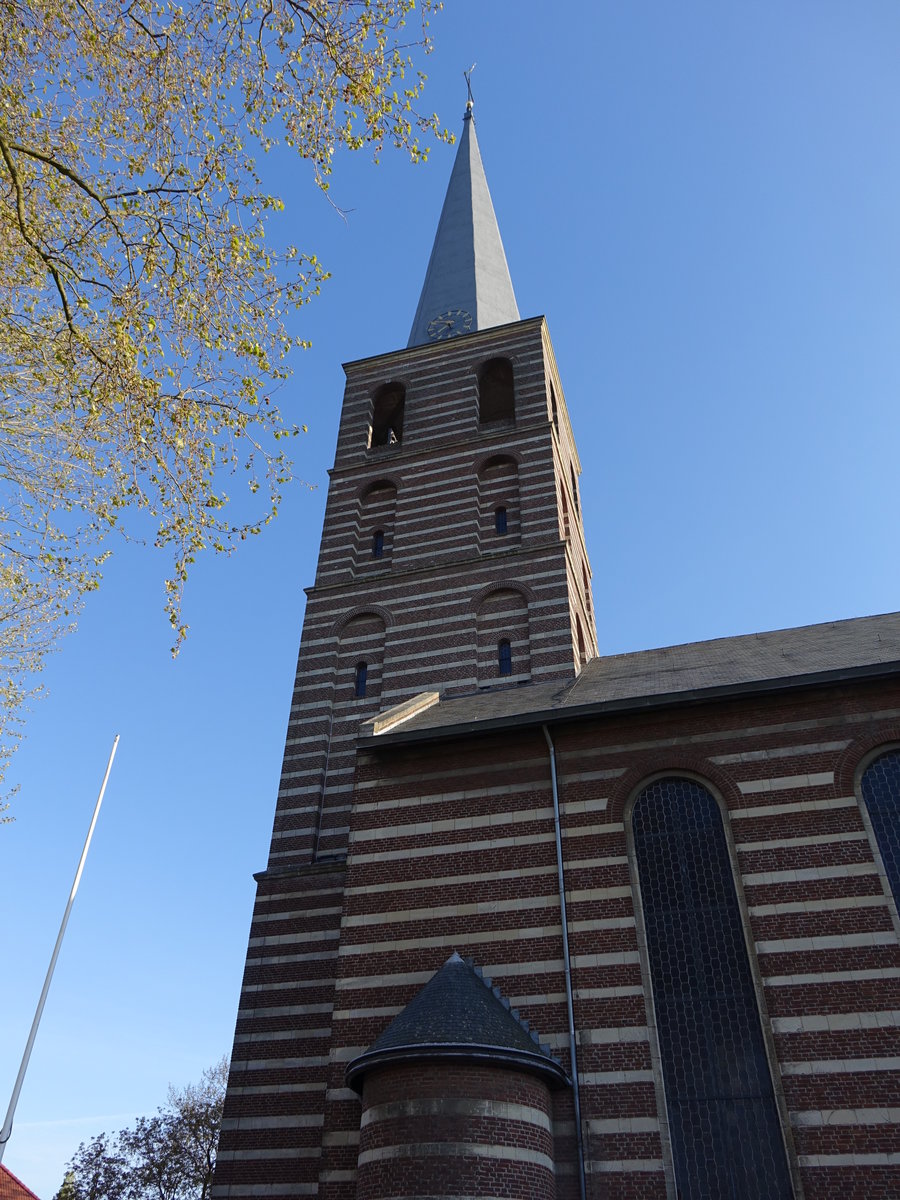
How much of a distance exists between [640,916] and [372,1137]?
4.70 m

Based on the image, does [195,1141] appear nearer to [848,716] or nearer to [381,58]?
[848,716]

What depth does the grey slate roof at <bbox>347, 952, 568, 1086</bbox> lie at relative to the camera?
37.1 ft

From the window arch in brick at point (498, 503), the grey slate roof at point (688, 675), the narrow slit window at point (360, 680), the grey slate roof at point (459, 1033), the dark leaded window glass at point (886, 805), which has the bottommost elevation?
the grey slate roof at point (459, 1033)

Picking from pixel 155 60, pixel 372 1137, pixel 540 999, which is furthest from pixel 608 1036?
pixel 155 60

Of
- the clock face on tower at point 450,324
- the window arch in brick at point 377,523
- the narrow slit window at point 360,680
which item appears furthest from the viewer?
the clock face on tower at point 450,324

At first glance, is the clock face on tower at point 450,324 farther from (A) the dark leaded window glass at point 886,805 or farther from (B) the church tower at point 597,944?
(A) the dark leaded window glass at point 886,805

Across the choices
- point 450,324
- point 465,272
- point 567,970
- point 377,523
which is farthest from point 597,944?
point 465,272

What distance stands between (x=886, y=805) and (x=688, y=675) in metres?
4.42

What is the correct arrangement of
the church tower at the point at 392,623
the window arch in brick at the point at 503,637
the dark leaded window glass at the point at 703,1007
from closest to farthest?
the dark leaded window glass at the point at 703,1007 < the church tower at the point at 392,623 < the window arch in brick at the point at 503,637

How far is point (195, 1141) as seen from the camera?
1480 inches

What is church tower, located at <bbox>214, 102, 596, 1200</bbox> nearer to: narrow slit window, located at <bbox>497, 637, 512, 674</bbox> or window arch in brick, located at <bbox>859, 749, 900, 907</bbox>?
narrow slit window, located at <bbox>497, 637, 512, 674</bbox>

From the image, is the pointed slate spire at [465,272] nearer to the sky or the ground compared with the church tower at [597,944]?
nearer to the sky

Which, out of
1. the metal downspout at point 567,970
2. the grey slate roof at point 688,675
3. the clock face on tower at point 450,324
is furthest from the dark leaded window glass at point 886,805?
the clock face on tower at point 450,324

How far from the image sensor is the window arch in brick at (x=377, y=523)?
85.3ft
